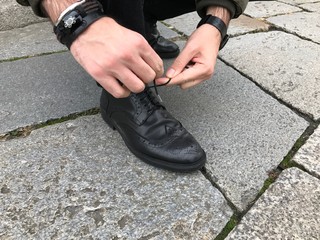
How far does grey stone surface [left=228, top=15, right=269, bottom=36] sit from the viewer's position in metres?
1.93

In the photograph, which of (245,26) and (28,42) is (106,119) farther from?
(245,26)

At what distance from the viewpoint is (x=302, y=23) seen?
81.5 inches

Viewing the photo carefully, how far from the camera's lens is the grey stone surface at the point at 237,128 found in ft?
2.98

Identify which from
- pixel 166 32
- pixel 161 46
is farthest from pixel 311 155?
pixel 166 32

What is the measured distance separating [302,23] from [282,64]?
2.37 feet

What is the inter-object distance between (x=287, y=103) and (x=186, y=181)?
1.89 ft

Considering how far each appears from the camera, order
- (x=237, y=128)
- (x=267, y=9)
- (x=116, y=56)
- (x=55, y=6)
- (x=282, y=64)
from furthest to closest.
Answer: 1. (x=267, y=9)
2. (x=282, y=64)
3. (x=237, y=128)
4. (x=55, y=6)
5. (x=116, y=56)

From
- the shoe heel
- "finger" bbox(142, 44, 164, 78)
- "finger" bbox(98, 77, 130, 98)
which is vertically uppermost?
"finger" bbox(142, 44, 164, 78)

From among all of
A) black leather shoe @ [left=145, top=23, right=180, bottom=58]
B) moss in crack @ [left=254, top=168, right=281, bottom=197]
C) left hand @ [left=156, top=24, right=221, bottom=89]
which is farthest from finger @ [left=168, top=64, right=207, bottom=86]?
black leather shoe @ [left=145, top=23, right=180, bottom=58]

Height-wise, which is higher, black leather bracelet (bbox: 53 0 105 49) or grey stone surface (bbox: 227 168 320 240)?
black leather bracelet (bbox: 53 0 105 49)

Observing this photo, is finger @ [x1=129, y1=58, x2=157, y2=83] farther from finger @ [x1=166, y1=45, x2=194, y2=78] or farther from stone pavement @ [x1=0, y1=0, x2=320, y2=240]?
stone pavement @ [x1=0, y1=0, x2=320, y2=240]

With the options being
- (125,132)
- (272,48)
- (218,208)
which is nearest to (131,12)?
(125,132)

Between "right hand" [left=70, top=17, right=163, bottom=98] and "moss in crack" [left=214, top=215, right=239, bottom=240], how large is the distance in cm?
38

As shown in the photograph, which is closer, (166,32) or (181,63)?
(181,63)
